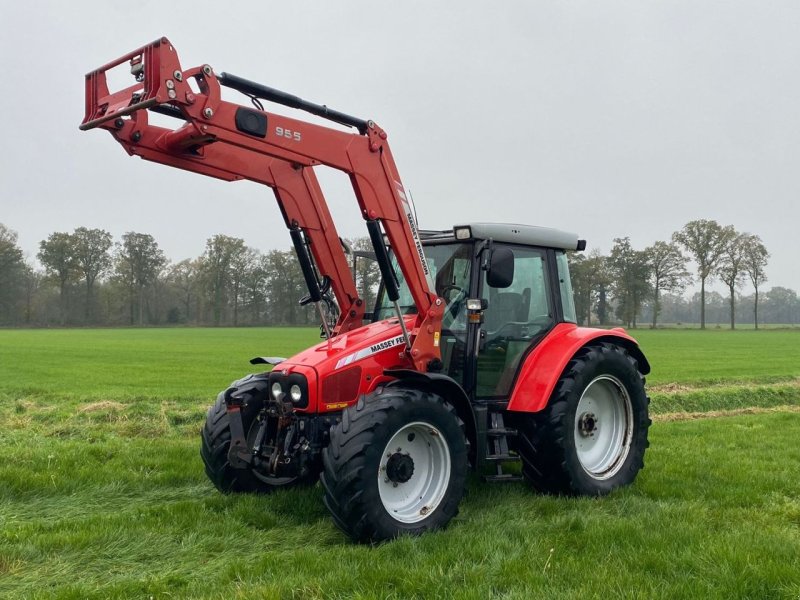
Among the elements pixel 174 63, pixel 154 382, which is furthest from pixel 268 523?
pixel 154 382

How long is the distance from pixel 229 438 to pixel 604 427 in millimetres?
3559

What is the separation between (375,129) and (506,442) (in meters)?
2.82

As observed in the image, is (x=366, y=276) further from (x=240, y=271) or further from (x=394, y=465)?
(x=240, y=271)

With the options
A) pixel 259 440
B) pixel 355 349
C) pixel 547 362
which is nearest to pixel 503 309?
pixel 547 362

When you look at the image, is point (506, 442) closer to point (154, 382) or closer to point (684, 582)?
point (684, 582)

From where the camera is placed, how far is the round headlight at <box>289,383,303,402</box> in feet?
16.5

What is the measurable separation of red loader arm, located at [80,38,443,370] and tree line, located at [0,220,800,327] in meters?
66.9

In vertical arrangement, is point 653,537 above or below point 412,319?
below

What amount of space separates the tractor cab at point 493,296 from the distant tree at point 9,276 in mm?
84387

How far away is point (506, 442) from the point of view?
5.76 meters

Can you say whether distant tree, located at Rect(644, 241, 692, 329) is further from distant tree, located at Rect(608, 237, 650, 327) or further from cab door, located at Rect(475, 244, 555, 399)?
cab door, located at Rect(475, 244, 555, 399)

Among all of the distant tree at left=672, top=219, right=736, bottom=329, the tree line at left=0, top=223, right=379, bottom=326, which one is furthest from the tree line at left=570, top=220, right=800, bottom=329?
the tree line at left=0, top=223, right=379, bottom=326

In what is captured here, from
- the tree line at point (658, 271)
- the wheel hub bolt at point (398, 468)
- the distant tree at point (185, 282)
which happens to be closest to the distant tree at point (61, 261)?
the distant tree at point (185, 282)

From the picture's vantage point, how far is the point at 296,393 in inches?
199
